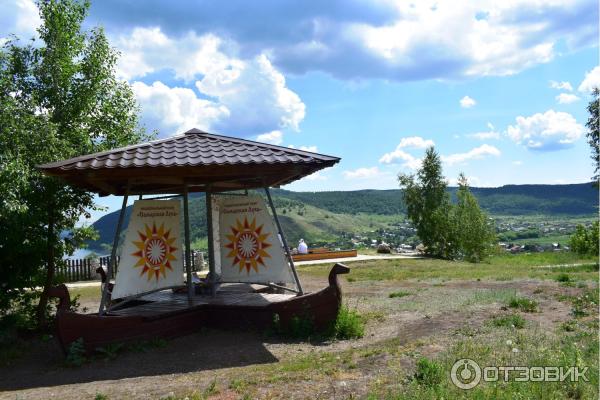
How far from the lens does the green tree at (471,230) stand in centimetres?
3234

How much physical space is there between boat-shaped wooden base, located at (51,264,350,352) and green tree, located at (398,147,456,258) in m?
24.1

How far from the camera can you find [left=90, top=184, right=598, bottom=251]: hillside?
101 m

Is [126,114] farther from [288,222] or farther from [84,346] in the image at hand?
[288,222]

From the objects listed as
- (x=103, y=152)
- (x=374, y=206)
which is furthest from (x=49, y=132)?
(x=374, y=206)

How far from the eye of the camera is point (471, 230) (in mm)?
32812

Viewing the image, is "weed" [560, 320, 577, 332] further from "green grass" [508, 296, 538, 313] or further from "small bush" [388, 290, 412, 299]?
"small bush" [388, 290, 412, 299]

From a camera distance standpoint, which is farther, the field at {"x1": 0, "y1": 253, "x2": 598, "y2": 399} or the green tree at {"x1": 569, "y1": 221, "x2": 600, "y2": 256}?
the green tree at {"x1": 569, "y1": 221, "x2": 600, "y2": 256}

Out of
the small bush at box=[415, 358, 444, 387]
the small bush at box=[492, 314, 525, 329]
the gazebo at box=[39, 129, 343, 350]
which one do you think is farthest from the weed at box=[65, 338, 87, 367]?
the small bush at box=[492, 314, 525, 329]

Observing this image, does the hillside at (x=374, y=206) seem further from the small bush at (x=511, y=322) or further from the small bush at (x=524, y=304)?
the small bush at (x=511, y=322)

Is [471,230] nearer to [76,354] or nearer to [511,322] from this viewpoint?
[511,322]

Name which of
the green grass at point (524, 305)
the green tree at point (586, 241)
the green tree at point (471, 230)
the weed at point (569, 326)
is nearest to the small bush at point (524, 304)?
the green grass at point (524, 305)

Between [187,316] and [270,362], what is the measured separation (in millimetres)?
2456

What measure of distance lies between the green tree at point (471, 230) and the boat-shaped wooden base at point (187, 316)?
975 inches

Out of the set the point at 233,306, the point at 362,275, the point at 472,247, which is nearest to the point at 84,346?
the point at 233,306
